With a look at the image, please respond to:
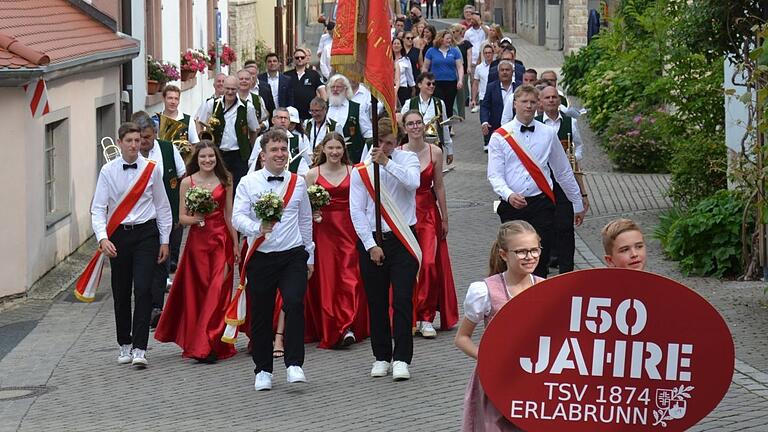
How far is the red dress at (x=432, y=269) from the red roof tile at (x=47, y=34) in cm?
484

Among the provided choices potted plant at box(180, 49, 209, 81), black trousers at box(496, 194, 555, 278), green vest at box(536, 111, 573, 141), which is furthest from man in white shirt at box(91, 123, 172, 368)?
potted plant at box(180, 49, 209, 81)

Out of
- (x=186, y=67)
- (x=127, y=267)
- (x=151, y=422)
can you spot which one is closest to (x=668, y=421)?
(x=151, y=422)

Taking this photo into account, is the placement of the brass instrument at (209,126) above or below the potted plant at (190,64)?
above

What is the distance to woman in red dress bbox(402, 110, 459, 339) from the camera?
11781 mm

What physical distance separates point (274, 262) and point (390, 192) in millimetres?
971

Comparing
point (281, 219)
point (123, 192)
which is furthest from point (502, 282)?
point (123, 192)

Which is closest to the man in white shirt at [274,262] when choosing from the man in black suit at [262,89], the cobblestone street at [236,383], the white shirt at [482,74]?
the cobblestone street at [236,383]

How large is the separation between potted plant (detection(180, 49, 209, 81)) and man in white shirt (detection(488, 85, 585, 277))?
54.8ft

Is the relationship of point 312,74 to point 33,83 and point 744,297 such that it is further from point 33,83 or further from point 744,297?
point 744,297

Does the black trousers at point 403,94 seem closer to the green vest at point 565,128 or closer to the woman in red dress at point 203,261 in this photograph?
the green vest at point 565,128

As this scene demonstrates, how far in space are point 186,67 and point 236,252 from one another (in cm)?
1619

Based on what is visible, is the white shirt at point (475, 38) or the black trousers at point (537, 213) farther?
the white shirt at point (475, 38)

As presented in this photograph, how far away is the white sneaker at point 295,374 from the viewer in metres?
10.4

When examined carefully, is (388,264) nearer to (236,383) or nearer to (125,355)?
(236,383)
